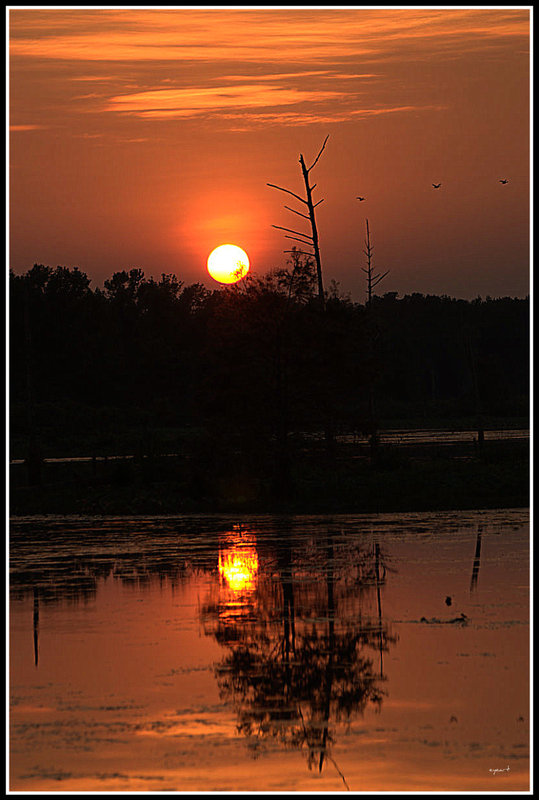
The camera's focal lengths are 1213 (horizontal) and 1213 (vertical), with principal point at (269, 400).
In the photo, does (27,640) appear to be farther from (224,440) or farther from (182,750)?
(224,440)

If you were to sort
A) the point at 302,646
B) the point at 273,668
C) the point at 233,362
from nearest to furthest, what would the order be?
1. the point at 273,668
2. the point at 302,646
3. the point at 233,362

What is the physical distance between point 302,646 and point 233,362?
902 inches

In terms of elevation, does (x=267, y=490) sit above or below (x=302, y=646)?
above

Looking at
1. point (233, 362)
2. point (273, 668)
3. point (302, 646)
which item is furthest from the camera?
point (233, 362)

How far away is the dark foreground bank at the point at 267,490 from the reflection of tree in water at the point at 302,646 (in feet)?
41.4

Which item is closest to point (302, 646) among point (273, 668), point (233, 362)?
point (273, 668)

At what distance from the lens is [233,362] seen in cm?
3872

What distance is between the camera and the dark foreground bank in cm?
3681

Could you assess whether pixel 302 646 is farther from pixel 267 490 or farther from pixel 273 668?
pixel 267 490

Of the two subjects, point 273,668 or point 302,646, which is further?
point 302,646

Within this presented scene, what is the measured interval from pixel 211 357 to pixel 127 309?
4534 inches

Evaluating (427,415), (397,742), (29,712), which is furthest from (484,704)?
(427,415)

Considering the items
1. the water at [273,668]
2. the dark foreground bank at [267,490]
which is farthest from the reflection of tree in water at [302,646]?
the dark foreground bank at [267,490]

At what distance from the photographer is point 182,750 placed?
11.8 meters
